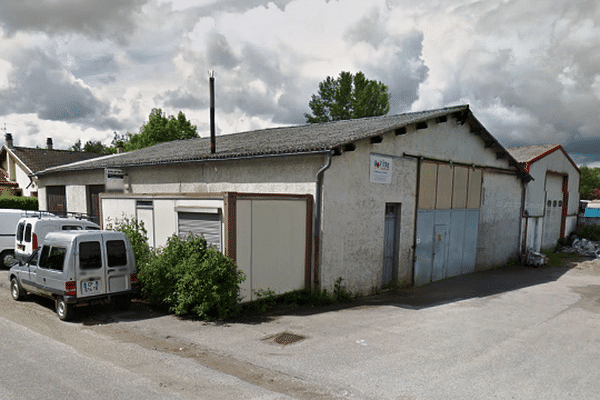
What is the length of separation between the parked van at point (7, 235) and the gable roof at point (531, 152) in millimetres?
22421

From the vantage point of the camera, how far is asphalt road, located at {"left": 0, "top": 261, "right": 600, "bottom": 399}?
17.1ft

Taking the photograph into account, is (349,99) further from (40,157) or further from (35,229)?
(35,229)

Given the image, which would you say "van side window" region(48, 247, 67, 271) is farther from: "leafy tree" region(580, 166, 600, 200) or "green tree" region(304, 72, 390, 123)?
"leafy tree" region(580, 166, 600, 200)

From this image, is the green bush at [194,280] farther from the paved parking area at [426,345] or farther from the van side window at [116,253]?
the van side window at [116,253]

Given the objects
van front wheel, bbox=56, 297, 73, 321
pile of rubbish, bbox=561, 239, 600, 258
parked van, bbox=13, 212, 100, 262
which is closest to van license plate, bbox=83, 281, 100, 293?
van front wheel, bbox=56, 297, 73, 321

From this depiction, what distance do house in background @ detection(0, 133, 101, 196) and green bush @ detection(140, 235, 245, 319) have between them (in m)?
25.3

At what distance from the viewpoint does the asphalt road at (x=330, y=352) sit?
5219mm

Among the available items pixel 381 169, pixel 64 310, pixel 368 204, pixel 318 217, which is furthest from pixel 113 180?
pixel 381 169

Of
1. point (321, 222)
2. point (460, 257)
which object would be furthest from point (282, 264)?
point (460, 257)

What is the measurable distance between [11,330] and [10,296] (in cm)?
339

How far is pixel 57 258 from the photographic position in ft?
27.0

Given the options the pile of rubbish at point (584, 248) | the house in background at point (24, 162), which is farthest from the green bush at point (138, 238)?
the pile of rubbish at point (584, 248)

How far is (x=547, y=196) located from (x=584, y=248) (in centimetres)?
409

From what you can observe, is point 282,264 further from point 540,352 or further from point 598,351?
point 598,351
